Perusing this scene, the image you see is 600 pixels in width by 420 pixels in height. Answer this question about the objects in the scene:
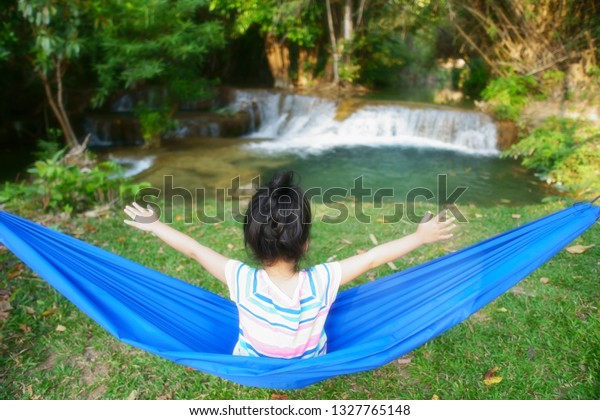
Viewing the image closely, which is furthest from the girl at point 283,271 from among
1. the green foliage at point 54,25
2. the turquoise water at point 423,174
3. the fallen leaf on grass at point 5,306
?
the turquoise water at point 423,174

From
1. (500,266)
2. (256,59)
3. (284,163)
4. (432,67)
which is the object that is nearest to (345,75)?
(256,59)

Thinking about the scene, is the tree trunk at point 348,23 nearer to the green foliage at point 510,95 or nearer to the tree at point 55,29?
the green foliage at point 510,95

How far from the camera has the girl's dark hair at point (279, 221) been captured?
131 cm

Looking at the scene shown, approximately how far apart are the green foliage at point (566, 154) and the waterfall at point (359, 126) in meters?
1.13

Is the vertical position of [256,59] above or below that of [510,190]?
above

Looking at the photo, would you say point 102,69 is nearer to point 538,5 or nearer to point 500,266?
point 500,266

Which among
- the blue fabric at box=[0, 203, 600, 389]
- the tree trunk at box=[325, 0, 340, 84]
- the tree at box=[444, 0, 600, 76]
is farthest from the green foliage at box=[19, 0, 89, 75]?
the tree at box=[444, 0, 600, 76]

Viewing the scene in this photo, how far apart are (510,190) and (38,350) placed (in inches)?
200

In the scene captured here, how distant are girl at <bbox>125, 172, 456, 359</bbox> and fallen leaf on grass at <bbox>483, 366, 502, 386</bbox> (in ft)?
2.53

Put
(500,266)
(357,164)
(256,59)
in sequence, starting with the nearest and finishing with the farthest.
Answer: (500,266) → (357,164) → (256,59)

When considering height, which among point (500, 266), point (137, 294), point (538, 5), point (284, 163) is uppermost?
point (538, 5)

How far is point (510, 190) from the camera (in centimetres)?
549

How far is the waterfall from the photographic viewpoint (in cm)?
787
